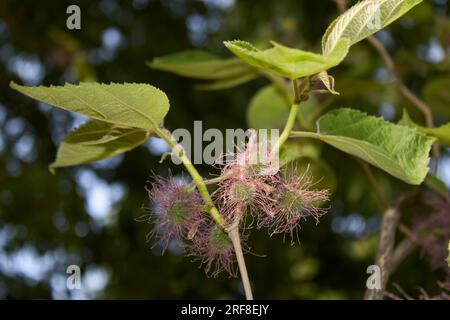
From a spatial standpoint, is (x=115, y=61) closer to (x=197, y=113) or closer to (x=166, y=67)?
(x=197, y=113)

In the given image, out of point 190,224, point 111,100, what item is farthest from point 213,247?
point 111,100

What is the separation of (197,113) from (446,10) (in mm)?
935

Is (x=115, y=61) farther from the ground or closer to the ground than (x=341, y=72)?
farther from the ground

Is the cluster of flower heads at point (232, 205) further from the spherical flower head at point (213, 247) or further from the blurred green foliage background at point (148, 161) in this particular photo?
the blurred green foliage background at point (148, 161)

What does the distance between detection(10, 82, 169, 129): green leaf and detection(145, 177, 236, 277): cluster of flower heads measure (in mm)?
90

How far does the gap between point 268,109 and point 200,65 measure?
204 millimetres

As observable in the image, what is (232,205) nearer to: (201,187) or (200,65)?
(201,187)

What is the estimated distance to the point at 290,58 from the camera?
2.33ft

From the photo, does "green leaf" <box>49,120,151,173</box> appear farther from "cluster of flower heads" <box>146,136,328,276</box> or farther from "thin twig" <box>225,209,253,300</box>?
"thin twig" <box>225,209,253,300</box>

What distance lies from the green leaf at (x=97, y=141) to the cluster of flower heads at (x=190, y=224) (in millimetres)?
95

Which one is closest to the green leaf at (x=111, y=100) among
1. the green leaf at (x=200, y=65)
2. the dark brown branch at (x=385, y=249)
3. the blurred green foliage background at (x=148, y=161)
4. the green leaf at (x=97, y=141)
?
the green leaf at (x=97, y=141)

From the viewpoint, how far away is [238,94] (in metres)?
2.56

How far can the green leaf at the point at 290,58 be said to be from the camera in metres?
0.69
